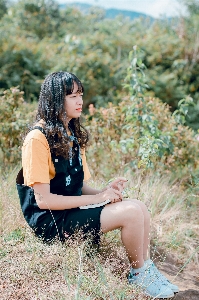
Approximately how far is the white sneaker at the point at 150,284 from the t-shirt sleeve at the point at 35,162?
0.83 meters

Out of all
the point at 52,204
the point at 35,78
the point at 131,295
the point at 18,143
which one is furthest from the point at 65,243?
the point at 35,78

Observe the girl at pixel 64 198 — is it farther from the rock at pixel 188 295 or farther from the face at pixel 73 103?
the rock at pixel 188 295

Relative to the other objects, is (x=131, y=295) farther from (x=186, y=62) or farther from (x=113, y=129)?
(x=186, y=62)

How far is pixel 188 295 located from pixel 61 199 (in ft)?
3.76

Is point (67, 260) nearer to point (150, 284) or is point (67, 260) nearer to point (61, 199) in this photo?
point (61, 199)

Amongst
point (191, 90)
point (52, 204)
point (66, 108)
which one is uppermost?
point (66, 108)

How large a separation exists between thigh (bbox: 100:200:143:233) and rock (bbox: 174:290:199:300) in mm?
709

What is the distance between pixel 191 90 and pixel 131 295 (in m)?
8.28

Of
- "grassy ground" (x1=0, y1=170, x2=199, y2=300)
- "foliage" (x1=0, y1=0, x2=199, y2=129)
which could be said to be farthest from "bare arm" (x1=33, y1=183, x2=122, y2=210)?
"foliage" (x1=0, y1=0, x2=199, y2=129)

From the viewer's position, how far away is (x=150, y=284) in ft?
8.79

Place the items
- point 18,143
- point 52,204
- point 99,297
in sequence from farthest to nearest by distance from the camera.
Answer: point 18,143
point 52,204
point 99,297

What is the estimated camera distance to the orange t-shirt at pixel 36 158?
2.56m

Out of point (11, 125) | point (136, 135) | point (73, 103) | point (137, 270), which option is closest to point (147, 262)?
point (137, 270)

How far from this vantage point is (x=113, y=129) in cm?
475
